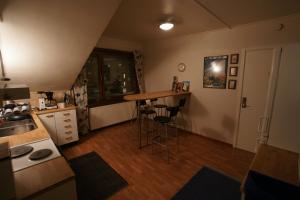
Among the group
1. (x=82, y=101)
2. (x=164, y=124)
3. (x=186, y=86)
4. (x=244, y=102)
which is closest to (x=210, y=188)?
(x=164, y=124)

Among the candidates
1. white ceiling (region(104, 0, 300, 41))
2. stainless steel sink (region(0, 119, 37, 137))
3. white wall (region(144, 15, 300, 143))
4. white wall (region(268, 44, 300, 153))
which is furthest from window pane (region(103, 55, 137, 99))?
white wall (region(268, 44, 300, 153))

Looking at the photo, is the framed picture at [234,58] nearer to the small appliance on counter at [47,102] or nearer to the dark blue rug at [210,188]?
the dark blue rug at [210,188]

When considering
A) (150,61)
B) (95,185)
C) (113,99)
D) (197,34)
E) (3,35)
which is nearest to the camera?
(3,35)

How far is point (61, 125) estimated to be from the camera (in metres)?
3.13

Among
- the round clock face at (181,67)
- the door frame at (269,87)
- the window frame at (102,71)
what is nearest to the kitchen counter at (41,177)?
the window frame at (102,71)

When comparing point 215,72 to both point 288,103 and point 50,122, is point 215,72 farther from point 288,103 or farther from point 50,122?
point 50,122

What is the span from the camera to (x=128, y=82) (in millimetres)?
5023

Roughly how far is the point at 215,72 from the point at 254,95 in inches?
35.5

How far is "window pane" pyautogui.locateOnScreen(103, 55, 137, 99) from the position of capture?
4.41 m

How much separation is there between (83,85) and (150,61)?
2180 millimetres

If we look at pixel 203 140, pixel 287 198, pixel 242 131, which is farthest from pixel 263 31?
pixel 287 198

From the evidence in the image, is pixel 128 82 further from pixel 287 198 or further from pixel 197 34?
pixel 287 198

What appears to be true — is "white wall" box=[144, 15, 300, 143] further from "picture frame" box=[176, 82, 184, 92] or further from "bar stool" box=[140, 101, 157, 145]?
"bar stool" box=[140, 101, 157, 145]

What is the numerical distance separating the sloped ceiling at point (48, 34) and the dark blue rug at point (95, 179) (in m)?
1.79
